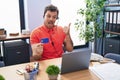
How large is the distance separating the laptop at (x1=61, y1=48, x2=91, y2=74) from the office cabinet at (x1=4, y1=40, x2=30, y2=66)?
1979 millimetres

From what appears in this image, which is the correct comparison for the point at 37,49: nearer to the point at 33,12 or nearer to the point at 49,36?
the point at 49,36

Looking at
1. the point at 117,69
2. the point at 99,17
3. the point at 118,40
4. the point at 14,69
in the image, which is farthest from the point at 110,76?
the point at 99,17

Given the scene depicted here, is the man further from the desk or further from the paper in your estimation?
the paper

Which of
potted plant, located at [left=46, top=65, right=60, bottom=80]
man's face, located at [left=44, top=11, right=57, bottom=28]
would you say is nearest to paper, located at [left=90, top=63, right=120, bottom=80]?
potted plant, located at [left=46, top=65, right=60, bottom=80]

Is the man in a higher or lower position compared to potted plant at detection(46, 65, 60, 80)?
higher

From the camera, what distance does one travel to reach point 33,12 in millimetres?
3816

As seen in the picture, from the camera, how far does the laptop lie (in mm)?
1422

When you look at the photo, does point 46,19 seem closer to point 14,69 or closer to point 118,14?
point 14,69

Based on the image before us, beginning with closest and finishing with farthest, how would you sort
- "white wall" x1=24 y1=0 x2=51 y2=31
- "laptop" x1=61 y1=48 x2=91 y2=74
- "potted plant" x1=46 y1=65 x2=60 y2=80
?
1. "potted plant" x1=46 y1=65 x2=60 y2=80
2. "laptop" x1=61 y1=48 x2=91 y2=74
3. "white wall" x1=24 y1=0 x2=51 y2=31

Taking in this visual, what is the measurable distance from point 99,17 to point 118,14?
1.90 feet

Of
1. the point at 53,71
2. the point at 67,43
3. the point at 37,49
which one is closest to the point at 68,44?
the point at 67,43

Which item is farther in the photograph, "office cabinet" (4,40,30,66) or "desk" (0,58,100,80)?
"office cabinet" (4,40,30,66)

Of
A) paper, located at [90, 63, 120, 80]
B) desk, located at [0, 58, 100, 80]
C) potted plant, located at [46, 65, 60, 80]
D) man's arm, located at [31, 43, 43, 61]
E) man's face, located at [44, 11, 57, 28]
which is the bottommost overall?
desk, located at [0, 58, 100, 80]

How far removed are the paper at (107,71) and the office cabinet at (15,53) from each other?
2.00m
